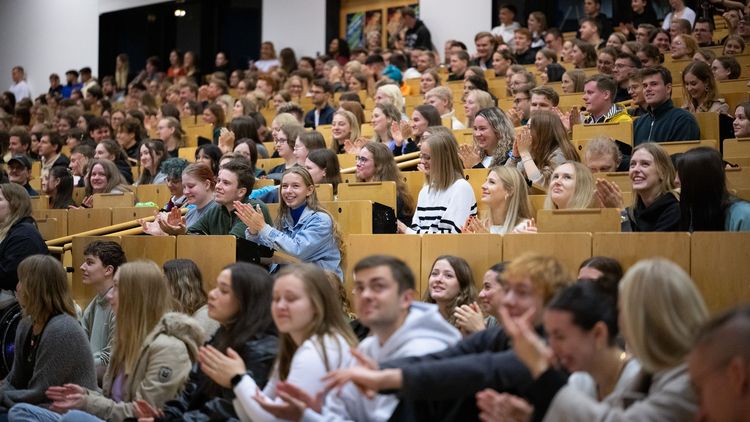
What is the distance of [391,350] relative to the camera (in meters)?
2.98

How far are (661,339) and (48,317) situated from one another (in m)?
2.97

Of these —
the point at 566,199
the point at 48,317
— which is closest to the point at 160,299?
the point at 48,317

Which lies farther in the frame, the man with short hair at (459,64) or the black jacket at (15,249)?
the man with short hair at (459,64)

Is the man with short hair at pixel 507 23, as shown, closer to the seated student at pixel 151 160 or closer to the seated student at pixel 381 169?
the seated student at pixel 151 160

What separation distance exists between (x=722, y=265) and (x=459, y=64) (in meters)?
6.25

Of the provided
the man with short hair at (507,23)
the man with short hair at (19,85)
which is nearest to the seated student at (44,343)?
the man with short hair at (507,23)

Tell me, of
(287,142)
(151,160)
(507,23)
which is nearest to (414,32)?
(507,23)

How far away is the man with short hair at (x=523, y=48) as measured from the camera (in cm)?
1047

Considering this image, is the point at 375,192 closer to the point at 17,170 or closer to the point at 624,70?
the point at 624,70

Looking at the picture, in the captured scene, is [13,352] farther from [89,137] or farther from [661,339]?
[89,137]

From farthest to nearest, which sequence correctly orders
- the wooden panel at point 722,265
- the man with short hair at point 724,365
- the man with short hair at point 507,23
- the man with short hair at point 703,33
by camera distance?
the man with short hair at point 507,23, the man with short hair at point 703,33, the wooden panel at point 722,265, the man with short hair at point 724,365

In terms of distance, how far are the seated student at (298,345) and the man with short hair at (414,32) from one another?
8998 millimetres

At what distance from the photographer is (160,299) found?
4.12 m

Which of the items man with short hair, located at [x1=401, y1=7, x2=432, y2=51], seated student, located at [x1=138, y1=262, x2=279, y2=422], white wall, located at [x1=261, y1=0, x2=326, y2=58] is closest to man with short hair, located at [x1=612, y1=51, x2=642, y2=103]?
man with short hair, located at [x1=401, y1=7, x2=432, y2=51]
